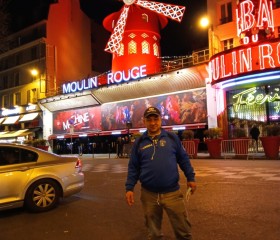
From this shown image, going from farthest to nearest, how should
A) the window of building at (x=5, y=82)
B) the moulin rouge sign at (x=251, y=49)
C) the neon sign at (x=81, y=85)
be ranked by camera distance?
1. the window of building at (x=5, y=82)
2. the neon sign at (x=81, y=85)
3. the moulin rouge sign at (x=251, y=49)

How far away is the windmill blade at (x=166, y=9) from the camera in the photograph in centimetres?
2911

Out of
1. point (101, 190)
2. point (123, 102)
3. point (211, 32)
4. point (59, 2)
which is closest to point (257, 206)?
point (101, 190)

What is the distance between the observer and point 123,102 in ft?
99.7

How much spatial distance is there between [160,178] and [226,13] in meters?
23.0

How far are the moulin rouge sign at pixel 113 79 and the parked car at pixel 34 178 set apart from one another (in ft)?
65.9

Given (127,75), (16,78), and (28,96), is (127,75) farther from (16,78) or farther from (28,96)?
(16,78)

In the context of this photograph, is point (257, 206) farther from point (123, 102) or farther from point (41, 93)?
point (41, 93)

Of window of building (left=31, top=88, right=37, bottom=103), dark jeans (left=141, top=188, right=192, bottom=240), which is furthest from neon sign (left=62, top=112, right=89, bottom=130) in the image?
dark jeans (left=141, top=188, right=192, bottom=240)

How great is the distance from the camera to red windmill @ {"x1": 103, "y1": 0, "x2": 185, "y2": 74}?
1180 inches

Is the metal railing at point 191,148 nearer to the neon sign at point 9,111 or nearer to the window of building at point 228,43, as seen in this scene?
the window of building at point 228,43

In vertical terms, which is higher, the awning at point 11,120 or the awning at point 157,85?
the awning at point 157,85

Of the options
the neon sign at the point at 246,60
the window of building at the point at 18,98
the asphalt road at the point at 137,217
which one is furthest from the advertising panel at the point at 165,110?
the asphalt road at the point at 137,217

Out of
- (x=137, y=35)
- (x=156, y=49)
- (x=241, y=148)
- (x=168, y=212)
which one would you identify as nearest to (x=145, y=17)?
(x=137, y=35)

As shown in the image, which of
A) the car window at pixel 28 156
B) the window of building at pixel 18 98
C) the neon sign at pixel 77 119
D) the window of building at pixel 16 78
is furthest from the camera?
the window of building at pixel 16 78
